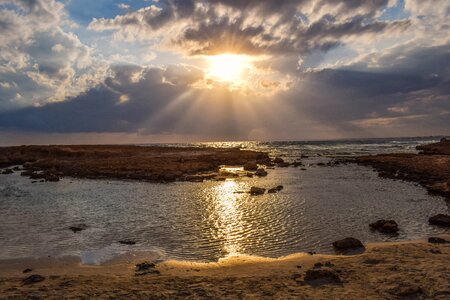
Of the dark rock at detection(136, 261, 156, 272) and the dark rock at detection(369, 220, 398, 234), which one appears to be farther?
the dark rock at detection(369, 220, 398, 234)

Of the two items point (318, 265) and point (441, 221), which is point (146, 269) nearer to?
point (318, 265)

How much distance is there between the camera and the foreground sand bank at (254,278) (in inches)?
436

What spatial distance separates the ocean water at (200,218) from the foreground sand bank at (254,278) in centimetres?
160

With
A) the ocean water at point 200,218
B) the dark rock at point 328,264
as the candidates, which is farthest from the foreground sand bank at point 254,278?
the ocean water at point 200,218

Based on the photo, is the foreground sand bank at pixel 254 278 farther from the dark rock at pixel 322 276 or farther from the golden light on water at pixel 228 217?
the golden light on water at pixel 228 217

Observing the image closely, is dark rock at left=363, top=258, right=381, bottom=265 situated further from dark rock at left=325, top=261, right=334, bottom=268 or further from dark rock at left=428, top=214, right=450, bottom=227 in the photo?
dark rock at left=428, top=214, right=450, bottom=227

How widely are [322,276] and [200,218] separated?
12.8 m

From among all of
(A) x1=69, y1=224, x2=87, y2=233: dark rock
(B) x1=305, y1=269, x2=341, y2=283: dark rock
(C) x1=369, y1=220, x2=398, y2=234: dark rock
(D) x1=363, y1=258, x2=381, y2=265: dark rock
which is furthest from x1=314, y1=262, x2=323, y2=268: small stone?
(A) x1=69, y1=224, x2=87, y2=233: dark rock

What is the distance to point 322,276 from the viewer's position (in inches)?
484

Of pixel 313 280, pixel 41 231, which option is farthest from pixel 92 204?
pixel 313 280

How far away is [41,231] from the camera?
20.9 meters

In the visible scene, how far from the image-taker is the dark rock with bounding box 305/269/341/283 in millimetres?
12148

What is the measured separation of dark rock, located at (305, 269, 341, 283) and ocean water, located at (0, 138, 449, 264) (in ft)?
13.6

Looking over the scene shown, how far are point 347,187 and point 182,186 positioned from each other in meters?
18.6
